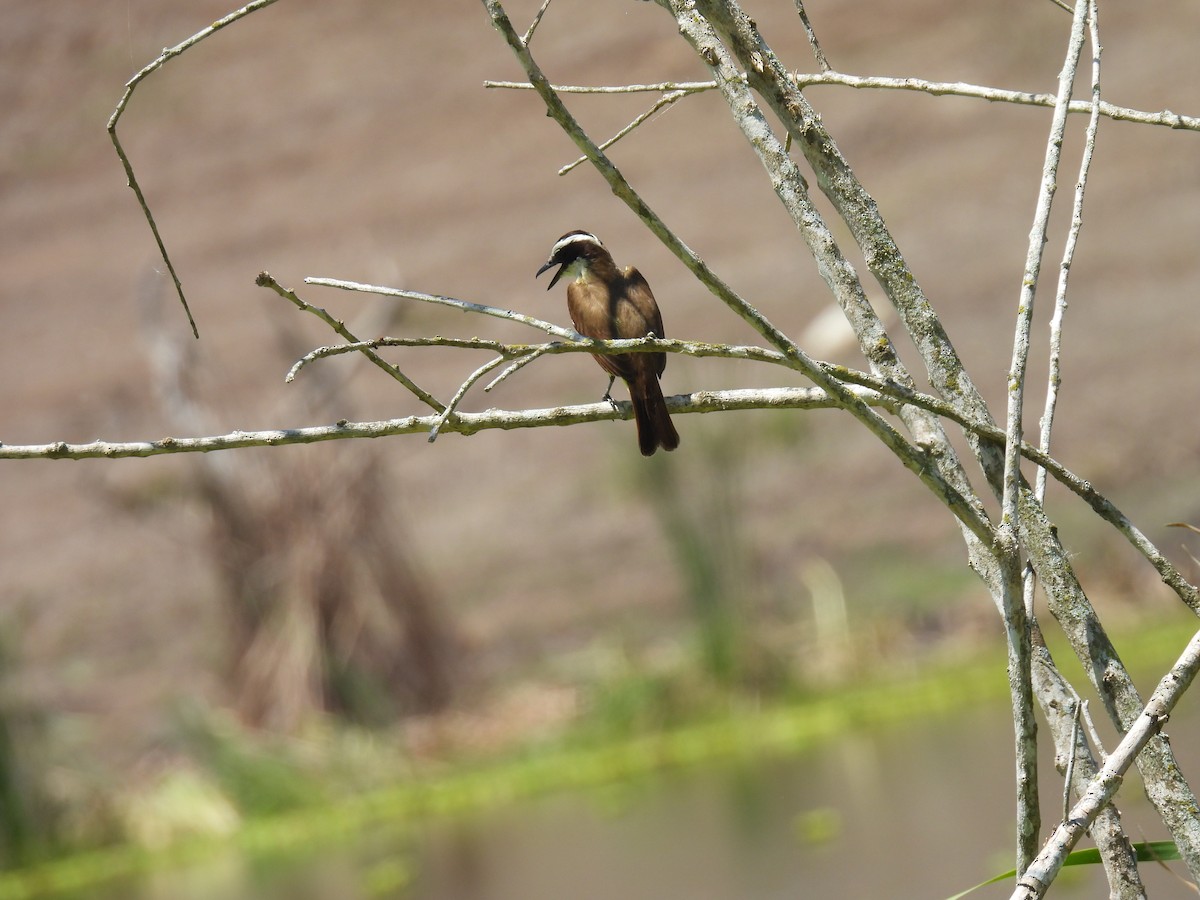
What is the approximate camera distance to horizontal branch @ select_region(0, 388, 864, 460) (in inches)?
78.4

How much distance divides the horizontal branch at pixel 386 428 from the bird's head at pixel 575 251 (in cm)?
201

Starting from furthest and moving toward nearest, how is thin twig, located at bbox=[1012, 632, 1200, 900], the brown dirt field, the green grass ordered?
the brown dirt field < the green grass < thin twig, located at bbox=[1012, 632, 1200, 900]

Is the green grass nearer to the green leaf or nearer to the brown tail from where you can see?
the brown tail

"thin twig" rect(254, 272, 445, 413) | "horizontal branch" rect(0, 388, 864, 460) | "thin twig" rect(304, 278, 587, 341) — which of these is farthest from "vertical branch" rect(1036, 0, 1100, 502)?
"thin twig" rect(254, 272, 445, 413)

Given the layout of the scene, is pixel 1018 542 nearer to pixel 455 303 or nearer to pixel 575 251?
pixel 455 303

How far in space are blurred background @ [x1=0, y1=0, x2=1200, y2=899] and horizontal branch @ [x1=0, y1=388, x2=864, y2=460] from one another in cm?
75

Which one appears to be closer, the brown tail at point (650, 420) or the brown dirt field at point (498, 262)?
the brown tail at point (650, 420)

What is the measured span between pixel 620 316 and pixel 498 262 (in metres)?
12.8

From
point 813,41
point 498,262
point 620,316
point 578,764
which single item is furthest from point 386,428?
point 498,262

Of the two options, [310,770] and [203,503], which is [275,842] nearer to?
[310,770]

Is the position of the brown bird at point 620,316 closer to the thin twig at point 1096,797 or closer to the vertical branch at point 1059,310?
the vertical branch at point 1059,310

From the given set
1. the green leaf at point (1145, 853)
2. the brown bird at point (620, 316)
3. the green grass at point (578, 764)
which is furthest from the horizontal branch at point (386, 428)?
the green grass at point (578, 764)

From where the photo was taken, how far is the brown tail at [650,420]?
140 inches

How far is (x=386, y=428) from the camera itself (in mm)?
2031
